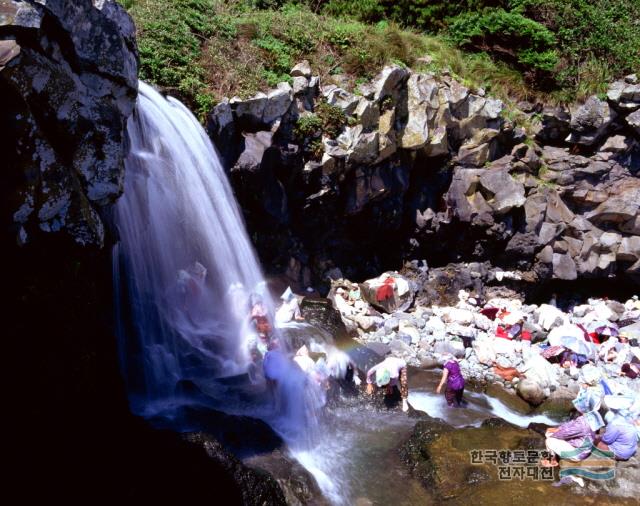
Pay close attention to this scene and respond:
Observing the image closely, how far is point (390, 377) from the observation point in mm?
8664

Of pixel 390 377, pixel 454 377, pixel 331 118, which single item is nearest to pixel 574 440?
pixel 454 377

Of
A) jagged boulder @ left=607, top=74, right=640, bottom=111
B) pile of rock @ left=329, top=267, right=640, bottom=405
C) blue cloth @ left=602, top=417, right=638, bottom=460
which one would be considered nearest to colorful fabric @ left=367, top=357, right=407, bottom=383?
pile of rock @ left=329, top=267, right=640, bottom=405

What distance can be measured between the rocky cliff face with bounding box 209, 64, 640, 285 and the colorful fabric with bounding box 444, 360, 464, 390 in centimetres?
489

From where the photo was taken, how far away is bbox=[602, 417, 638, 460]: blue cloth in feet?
23.1

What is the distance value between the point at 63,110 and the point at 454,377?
748 cm

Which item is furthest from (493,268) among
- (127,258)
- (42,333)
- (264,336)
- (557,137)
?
(42,333)

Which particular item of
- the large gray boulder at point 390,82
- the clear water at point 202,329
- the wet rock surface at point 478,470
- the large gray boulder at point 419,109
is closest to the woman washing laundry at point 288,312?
the clear water at point 202,329

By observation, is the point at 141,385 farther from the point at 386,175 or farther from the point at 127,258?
the point at 386,175

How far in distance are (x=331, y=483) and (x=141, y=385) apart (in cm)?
328

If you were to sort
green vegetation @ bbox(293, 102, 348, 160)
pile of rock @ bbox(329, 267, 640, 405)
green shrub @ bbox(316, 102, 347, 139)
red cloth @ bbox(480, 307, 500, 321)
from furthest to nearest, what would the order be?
1. red cloth @ bbox(480, 307, 500, 321)
2. green shrub @ bbox(316, 102, 347, 139)
3. green vegetation @ bbox(293, 102, 348, 160)
4. pile of rock @ bbox(329, 267, 640, 405)

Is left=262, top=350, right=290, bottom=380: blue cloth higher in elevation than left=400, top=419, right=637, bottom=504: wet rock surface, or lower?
higher

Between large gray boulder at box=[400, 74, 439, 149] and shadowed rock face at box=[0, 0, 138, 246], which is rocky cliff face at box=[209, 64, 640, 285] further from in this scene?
shadowed rock face at box=[0, 0, 138, 246]

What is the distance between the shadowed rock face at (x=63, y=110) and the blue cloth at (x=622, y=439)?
7.60 m

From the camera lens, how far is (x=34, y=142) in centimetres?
495
